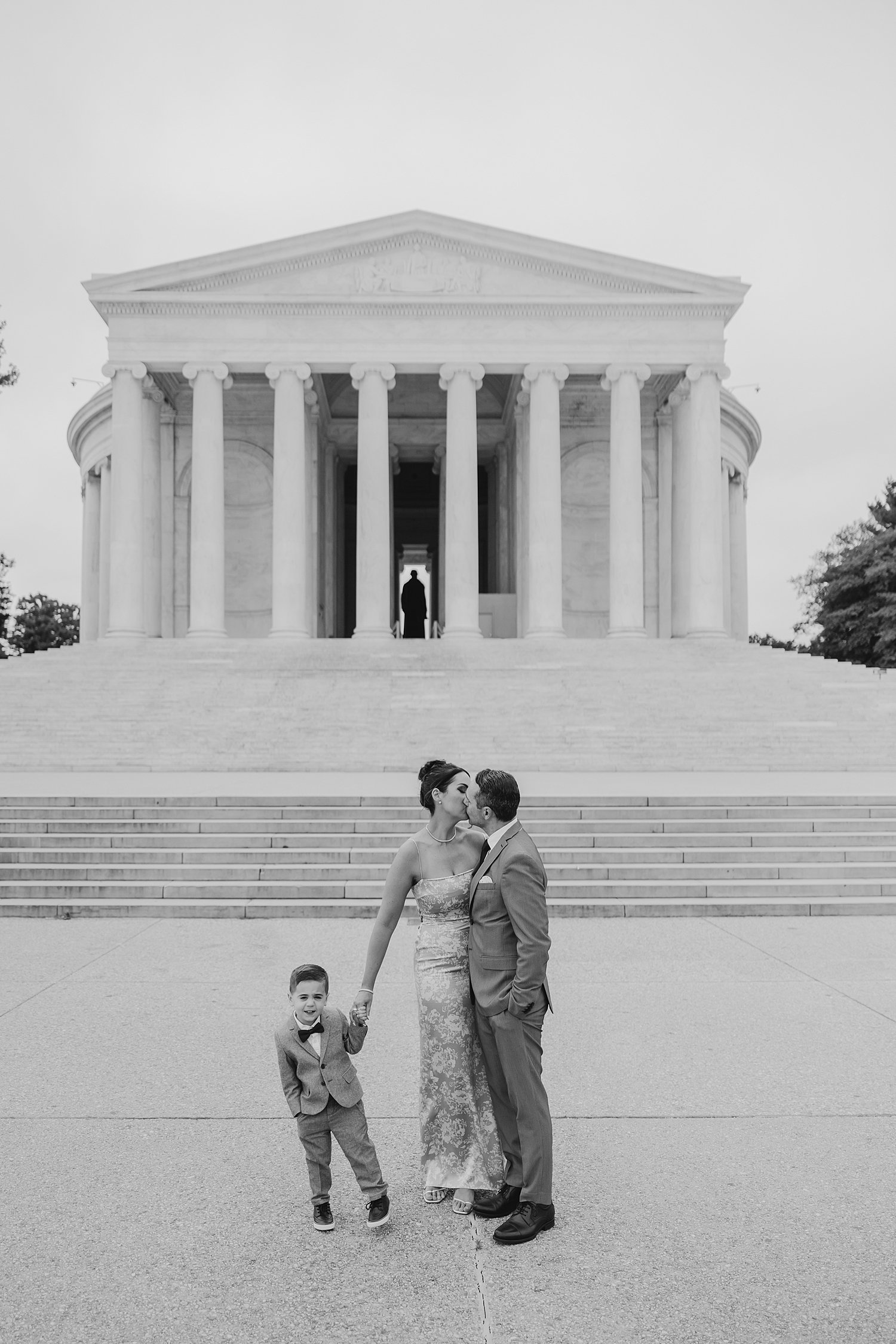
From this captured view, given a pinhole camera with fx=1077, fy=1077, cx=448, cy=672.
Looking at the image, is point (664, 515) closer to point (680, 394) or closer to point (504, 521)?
point (680, 394)

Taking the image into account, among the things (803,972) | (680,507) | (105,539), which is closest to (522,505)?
(680,507)

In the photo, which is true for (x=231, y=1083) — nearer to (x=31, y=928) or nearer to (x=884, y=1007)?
(x=884, y=1007)

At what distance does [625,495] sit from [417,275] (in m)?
12.1

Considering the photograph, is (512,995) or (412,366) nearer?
(512,995)

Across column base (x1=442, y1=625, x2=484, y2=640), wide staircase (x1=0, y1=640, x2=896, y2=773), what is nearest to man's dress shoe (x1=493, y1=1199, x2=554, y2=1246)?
wide staircase (x1=0, y1=640, x2=896, y2=773)

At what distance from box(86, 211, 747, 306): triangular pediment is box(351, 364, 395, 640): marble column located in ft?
10.7

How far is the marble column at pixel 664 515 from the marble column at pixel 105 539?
25.4 metres

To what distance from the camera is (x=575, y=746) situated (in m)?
26.4

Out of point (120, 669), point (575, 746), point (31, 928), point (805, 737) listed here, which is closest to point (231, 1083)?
point (31, 928)

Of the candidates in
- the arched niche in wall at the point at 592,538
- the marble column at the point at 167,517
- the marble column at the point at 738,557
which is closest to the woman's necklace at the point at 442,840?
the arched niche in wall at the point at 592,538

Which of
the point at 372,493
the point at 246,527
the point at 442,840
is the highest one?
the point at 246,527

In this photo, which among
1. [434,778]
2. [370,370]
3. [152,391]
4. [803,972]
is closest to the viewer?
[434,778]

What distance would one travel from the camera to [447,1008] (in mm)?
5766

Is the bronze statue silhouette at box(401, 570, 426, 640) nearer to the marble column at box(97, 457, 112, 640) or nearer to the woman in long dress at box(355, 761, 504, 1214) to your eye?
the marble column at box(97, 457, 112, 640)
